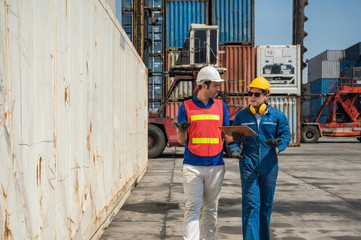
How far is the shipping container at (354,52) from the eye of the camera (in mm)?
45688

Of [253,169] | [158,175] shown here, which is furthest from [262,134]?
[158,175]

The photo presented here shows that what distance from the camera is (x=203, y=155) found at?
357cm

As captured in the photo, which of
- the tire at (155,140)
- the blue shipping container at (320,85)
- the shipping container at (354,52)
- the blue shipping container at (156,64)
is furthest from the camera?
the shipping container at (354,52)

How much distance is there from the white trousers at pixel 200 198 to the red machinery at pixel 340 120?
21.6m

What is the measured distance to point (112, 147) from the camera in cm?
495

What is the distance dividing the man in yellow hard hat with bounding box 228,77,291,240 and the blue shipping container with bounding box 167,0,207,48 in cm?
1860

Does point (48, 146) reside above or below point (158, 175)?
above

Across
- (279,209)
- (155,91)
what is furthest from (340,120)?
(279,209)

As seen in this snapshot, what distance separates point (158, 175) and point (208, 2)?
15049 mm

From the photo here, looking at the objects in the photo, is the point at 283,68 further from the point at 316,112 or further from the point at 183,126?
the point at 183,126

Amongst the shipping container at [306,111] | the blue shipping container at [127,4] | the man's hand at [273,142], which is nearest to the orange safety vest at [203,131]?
the man's hand at [273,142]

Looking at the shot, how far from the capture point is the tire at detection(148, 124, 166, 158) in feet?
44.1

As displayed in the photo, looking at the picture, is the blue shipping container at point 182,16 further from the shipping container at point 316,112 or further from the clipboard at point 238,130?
the clipboard at point 238,130

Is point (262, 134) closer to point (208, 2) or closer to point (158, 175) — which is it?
point (158, 175)
